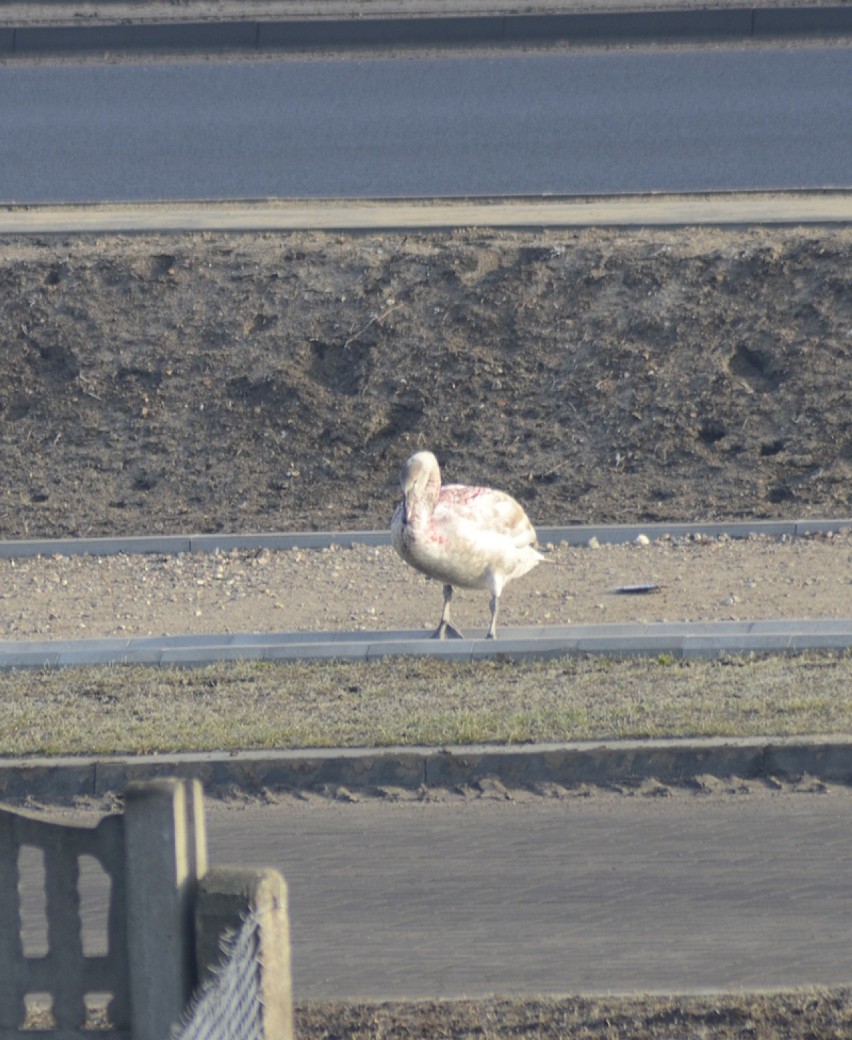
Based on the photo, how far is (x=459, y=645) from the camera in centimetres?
980

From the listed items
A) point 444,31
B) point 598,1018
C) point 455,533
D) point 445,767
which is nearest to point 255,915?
point 598,1018

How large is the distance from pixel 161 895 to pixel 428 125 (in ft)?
88.9

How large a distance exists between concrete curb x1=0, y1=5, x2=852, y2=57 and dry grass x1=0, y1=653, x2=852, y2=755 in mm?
29634

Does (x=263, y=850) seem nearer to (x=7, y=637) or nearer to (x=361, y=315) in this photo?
(x=7, y=637)

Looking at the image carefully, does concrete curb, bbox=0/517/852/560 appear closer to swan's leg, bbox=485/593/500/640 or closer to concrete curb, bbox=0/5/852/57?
swan's leg, bbox=485/593/500/640

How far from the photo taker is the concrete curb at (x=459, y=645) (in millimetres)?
9570

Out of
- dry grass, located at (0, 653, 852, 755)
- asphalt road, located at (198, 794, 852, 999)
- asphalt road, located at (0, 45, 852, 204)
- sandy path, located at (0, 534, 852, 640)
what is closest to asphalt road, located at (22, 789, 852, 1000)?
asphalt road, located at (198, 794, 852, 999)

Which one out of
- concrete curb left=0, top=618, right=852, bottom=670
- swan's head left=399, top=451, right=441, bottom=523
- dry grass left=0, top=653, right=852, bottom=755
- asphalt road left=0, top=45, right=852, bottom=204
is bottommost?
dry grass left=0, top=653, right=852, bottom=755

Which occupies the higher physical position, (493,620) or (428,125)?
(428,125)

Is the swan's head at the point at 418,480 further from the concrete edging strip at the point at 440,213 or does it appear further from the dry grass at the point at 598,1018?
the concrete edging strip at the point at 440,213

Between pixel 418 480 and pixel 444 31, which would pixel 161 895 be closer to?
pixel 418 480

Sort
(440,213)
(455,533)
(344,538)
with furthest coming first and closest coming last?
(440,213), (344,538), (455,533)

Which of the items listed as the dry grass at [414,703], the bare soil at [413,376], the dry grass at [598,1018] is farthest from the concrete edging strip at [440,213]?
the dry grass at [598,1018]

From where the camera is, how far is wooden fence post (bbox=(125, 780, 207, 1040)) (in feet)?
15.4
